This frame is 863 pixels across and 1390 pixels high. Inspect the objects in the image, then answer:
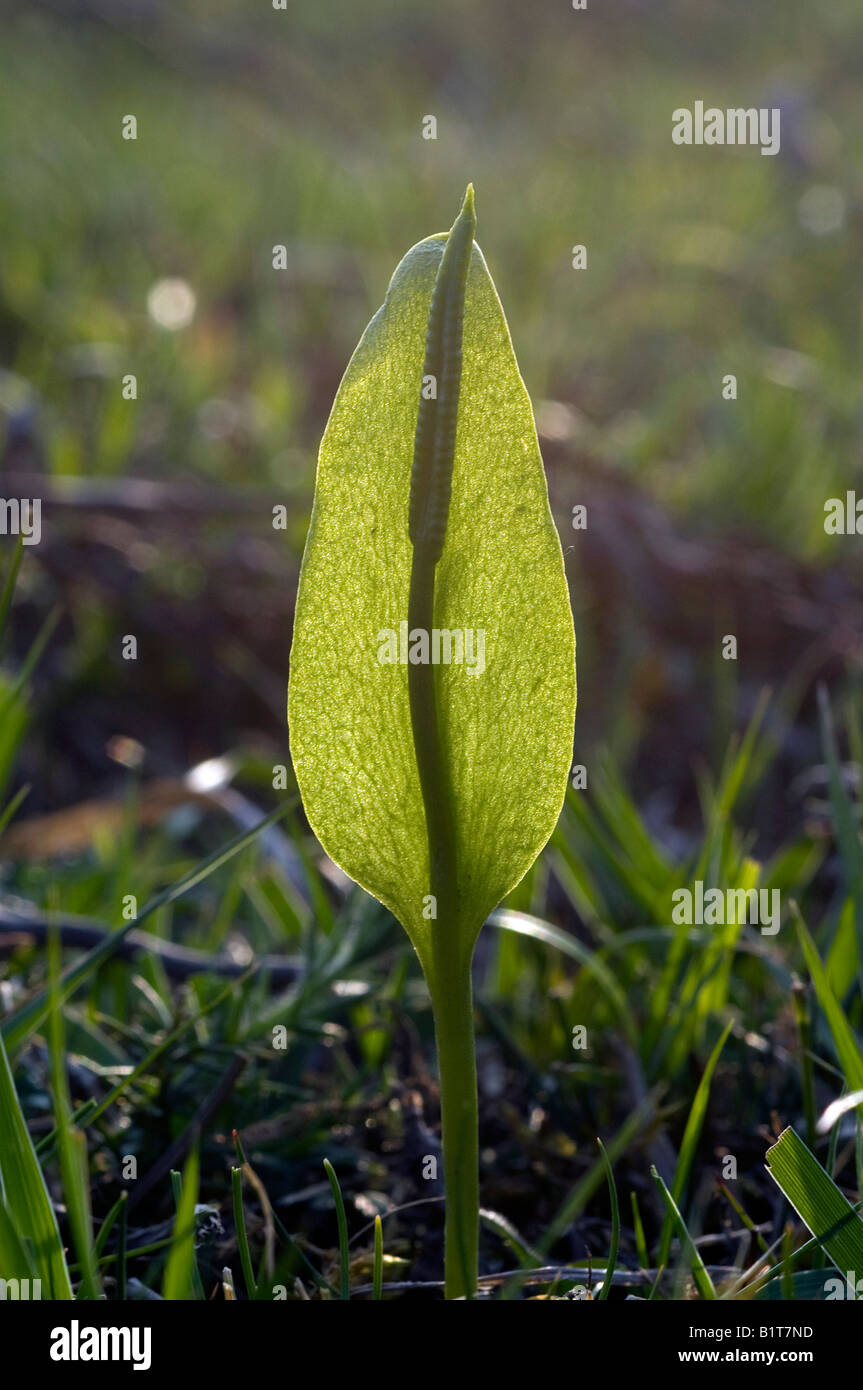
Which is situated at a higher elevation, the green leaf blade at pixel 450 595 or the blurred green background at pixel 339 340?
the blurred green background at pixel 339 340

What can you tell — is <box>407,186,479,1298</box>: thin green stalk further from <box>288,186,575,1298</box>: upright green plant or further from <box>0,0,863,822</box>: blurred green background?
<box>0,0,863,822</box>: blurred green background

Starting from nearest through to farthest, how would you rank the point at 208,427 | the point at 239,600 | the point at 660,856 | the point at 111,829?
the point at 660,856 < the point at 111,829 < the point at 239,600 < the point at 208,427

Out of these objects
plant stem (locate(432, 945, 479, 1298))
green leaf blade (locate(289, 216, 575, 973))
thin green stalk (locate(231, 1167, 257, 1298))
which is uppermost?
green leaf blade (locate(289, 216, 575, 973))

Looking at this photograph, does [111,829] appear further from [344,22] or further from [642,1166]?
[344,22]

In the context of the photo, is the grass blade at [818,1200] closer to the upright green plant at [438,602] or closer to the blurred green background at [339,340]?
the upright green plant at [438,602]

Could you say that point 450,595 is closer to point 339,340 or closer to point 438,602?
point 438,602

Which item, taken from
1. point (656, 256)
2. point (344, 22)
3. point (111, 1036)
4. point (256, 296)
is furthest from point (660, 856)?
point (344, 22)

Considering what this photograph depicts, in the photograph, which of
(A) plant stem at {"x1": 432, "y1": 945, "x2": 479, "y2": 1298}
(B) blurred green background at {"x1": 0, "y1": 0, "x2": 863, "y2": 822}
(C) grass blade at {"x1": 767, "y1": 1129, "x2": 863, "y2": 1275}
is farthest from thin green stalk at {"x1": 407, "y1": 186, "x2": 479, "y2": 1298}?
(B) blurred green background at {"x1": 0, "y1": 0, "x2": 863, "y2": 822}

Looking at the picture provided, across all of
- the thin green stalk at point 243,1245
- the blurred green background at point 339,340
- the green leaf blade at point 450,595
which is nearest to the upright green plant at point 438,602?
the green leaf blade at point 450,595
